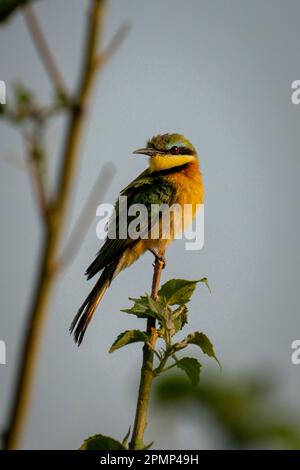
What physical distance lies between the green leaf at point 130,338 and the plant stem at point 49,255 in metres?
1.05

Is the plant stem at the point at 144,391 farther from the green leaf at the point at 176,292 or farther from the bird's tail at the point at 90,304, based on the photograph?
the bird's tail at the point at 90,304

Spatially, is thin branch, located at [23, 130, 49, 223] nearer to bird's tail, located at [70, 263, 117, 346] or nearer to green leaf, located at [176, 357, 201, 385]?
green leaf, located at [176, 357, 201, 385]

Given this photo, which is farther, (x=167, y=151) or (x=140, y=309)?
(x=167, y=151)

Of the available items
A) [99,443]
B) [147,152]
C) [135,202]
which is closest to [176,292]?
[99,443]

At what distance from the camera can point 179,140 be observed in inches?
215

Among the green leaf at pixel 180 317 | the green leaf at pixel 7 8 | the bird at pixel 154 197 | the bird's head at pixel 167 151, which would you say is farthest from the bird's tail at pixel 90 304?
the green leaf at pixel 7 8

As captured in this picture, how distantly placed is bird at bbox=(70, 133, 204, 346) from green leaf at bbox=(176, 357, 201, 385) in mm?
2432

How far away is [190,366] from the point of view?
1.51 metres

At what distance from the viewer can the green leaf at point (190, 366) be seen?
133cm

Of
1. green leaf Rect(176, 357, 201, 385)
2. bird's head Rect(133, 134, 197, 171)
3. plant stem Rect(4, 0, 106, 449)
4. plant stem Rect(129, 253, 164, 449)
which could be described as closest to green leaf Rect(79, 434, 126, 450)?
plant stem Rect(129, 253, 164, 449)

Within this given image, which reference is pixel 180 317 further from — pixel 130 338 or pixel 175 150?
pixel 175 150

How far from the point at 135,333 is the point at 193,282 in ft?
0.75

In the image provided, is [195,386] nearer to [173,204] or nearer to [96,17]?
[96,17]

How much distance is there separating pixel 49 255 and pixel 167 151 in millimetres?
4905
